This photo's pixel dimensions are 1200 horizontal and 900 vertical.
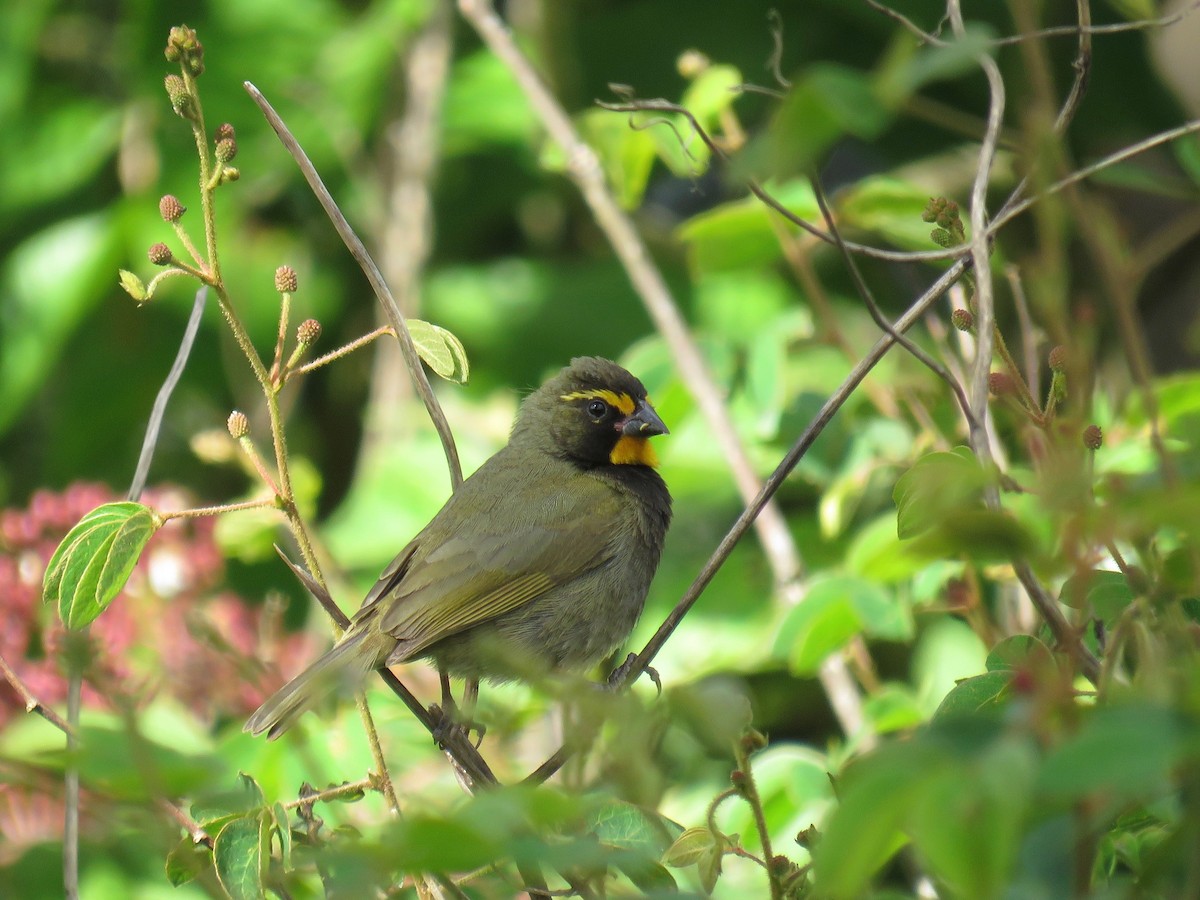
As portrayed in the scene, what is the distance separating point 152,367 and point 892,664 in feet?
11.3

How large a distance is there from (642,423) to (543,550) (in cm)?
52

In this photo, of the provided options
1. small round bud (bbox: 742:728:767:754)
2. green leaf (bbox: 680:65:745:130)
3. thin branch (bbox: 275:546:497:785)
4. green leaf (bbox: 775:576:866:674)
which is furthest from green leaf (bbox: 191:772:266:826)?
green leaf (bbox: 680:65:745:130)

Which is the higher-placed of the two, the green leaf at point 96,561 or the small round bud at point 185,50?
the small round bud at point 185,50

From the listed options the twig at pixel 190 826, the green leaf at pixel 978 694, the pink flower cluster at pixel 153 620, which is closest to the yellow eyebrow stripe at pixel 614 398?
the pink flower cluster at pixel 153 620

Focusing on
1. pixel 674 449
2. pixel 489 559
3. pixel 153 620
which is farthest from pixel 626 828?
pixel 674 449

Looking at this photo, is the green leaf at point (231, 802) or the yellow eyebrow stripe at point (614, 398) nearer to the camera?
the green leaf at point (231, 802)

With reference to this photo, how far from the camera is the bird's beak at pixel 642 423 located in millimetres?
3834

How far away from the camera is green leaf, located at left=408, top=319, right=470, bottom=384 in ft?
6.68

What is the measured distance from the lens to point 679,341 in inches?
139

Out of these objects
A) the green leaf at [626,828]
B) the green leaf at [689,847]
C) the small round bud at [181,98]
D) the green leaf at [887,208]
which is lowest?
the green leaf at [689,847]

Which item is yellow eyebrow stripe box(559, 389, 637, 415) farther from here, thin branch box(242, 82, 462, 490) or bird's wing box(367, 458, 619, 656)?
thin branch box(242, 82, 462, 490)

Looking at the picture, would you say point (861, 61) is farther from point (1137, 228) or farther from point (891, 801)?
point (891, 801)

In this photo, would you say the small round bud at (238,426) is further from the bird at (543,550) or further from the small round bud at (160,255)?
the bird at (543,550)

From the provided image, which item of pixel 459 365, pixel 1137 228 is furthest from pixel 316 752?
pixel 1137 228
